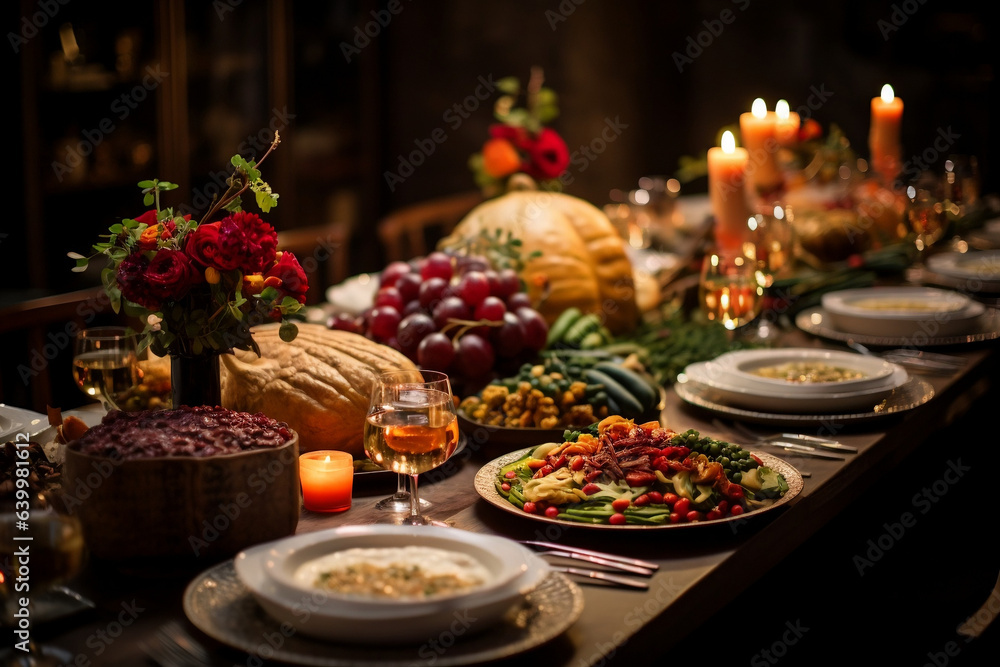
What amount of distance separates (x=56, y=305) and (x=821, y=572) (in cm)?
175

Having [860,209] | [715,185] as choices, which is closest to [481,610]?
[715,185]

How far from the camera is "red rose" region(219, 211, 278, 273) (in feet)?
4.25

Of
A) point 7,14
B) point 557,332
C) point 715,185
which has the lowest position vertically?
point 557,332

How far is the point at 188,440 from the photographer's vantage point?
3.60ft

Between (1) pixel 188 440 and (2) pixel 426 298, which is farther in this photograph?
(2) pixel 426 298

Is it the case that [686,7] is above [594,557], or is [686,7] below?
above

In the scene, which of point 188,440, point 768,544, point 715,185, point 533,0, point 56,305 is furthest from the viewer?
point 533,0

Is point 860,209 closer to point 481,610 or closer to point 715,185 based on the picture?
point 715,185

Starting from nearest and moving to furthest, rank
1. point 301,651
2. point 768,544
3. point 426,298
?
point 301,651 → point 768,544 → point 426,298
